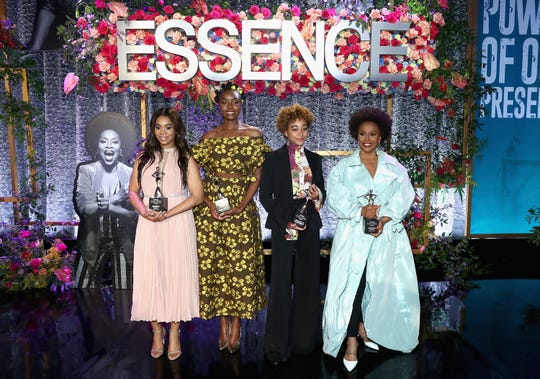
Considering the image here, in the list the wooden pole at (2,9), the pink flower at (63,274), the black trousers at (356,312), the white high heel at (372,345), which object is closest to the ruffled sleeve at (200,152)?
the black trousers at (356,312)

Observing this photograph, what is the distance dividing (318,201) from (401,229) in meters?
0.60

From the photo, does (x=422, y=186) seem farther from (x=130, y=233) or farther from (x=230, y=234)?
(x=130, y=233)

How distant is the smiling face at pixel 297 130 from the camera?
117 inches

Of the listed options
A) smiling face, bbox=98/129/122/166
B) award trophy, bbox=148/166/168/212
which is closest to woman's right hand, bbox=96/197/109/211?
smiling face, bbox=98/129/122/166

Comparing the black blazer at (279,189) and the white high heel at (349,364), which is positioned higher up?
the black blazer at (279,189)

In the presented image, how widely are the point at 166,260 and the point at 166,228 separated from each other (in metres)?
0.21

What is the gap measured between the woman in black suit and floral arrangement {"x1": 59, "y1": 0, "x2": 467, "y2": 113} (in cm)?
159

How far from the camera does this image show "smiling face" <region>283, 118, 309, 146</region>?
2971 mm

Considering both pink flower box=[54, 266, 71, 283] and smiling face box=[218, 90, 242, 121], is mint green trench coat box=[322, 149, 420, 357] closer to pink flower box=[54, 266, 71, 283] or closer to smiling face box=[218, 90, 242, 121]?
smiling face box=[218, 90, 242, 121]

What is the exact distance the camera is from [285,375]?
2898mm

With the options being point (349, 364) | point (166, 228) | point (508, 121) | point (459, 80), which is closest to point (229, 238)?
point (166, 228)

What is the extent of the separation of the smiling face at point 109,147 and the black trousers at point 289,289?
2290 millimetres

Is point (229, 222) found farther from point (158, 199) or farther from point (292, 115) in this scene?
point (292, 115)

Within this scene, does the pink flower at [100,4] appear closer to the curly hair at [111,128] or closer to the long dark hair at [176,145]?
the curly hair at [111,128]
